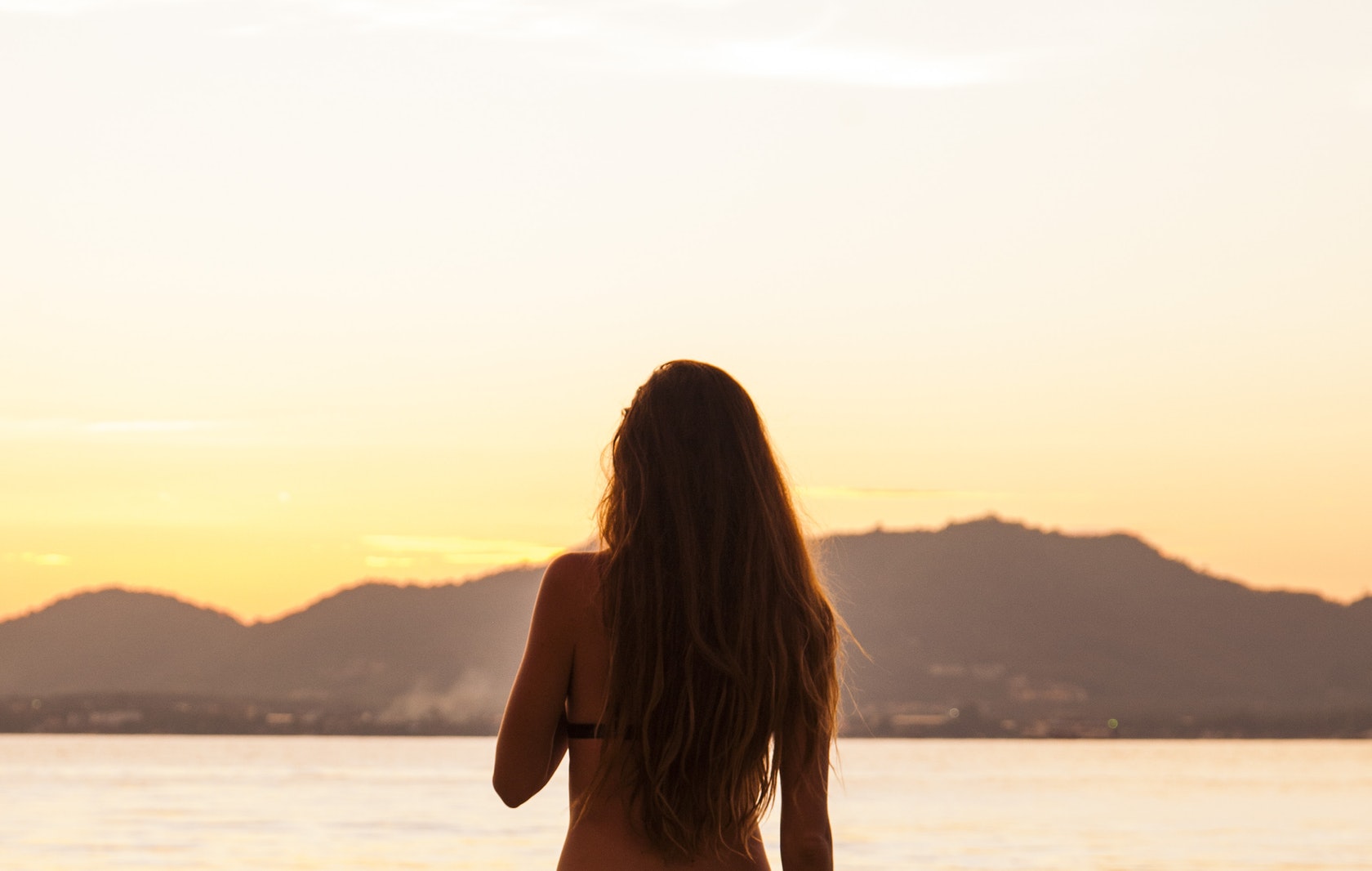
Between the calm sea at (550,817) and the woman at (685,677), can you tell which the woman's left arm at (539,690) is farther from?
the calm sea at (550,817)

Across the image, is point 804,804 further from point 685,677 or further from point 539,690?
point 539,690

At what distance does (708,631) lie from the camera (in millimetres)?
2922

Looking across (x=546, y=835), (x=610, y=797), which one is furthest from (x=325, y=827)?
(x=610, y=797)

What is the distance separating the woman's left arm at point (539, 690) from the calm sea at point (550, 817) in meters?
12.7

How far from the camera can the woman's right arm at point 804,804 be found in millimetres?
2959

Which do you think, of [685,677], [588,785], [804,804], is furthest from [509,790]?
[804,804]

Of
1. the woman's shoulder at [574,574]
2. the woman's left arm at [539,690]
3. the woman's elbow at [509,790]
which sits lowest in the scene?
the woman's elbow at [509,790]

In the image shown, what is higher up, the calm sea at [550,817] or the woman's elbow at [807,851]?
the woman's elbow at [807,851]

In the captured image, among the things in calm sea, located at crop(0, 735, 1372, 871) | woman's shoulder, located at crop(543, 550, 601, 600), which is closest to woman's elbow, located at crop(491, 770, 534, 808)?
woman's shoulder, located at crop(543, 550, 601, 600)

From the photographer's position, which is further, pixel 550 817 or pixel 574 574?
pixel 550 817

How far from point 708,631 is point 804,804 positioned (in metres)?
0.36

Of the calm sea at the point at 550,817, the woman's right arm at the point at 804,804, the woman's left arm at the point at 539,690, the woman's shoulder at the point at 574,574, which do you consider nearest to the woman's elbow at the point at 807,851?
the woman's right arm at the point at 804,804

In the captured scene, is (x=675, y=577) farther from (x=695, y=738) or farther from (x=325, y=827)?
(x=325, y=827)

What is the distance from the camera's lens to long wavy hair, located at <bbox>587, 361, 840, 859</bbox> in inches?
114
